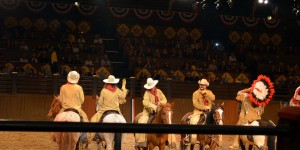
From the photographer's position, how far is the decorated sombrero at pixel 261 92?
37.6ft

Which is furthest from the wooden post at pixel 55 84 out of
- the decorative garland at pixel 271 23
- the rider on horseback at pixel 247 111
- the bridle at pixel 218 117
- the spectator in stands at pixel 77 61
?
the decorative garland at pixel 271 23

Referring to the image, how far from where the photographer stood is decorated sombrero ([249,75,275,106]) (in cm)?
1145

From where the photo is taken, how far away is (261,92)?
37.7ft

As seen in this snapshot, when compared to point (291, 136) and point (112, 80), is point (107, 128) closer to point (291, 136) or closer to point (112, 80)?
point (291, 136)

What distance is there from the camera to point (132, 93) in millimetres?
19812

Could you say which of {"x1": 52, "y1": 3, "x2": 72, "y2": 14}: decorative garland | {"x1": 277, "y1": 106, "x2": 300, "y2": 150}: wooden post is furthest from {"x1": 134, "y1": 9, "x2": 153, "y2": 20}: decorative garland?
{"x1": 277, "y1": 106, "x2": 300, "y2": 150}: wooden post

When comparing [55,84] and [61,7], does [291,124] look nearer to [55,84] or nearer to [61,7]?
[55,84]

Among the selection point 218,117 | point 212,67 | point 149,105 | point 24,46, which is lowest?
point 218,117

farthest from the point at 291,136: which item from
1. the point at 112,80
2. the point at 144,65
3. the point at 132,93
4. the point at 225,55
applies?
the point at 225,55

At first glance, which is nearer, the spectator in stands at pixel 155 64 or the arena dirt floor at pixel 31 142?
the arena dirt floor at pixel 31 142

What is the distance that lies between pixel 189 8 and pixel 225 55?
5011mm

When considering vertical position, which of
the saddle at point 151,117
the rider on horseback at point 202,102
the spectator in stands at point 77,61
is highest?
the spectator in stands at point 77,61

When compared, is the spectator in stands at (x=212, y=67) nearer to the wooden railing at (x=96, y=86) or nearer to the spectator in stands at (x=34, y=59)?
the wooden railing at (x=96, y=86)

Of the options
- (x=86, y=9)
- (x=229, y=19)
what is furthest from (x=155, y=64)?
(x=229, y=19)
